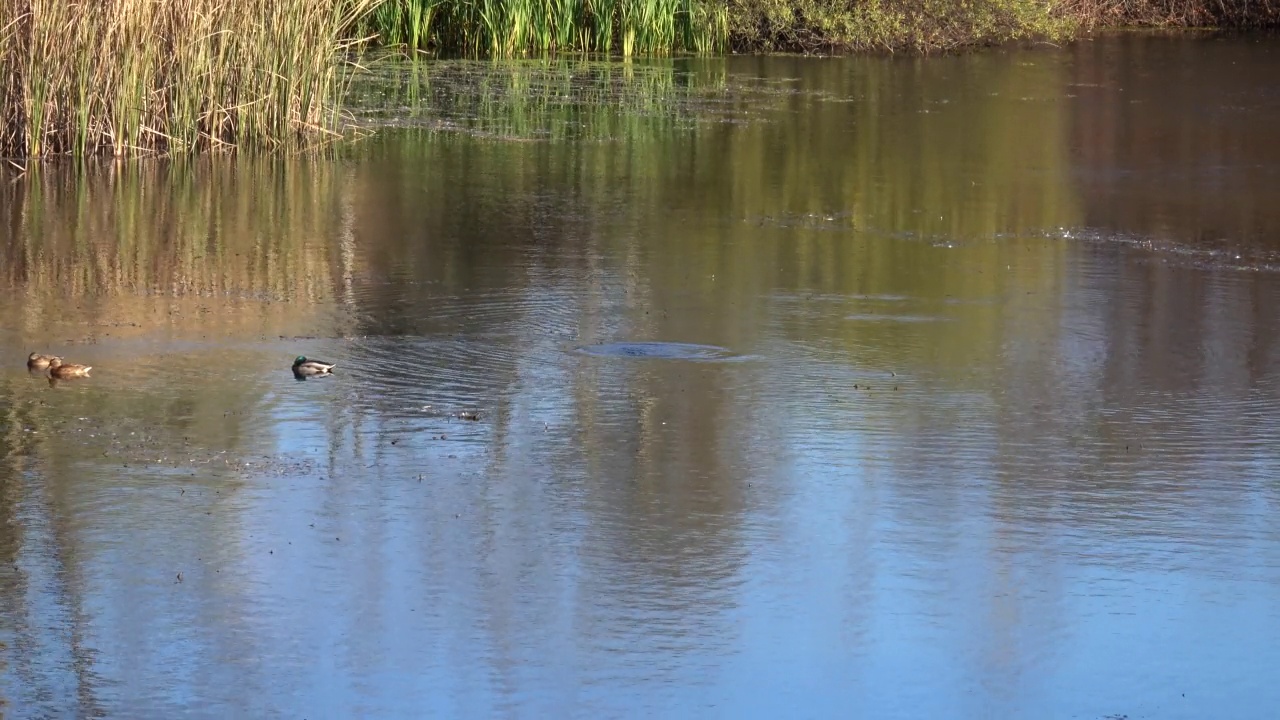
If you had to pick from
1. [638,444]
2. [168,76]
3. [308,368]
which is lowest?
[638,444]

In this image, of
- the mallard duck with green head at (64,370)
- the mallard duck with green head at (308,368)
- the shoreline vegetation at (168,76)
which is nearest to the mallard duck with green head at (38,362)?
the mallard duck with green head at (64,370)

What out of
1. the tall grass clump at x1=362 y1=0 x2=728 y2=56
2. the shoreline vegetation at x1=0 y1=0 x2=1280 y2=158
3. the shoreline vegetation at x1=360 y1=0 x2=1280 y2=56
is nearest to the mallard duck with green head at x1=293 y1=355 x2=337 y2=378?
the shoreline vegetation at x1=0 y1=0 x2=1280 y2=158

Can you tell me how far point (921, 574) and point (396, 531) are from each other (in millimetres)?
1690

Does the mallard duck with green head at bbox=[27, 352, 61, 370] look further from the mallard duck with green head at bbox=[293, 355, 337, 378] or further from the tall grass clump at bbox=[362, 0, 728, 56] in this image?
the tall grass clump at bbox=[362, 0, 728, 56]

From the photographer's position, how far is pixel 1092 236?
11.8m

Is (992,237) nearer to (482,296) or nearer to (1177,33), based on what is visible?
(482,296)

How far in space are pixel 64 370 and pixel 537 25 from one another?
54.0 feet

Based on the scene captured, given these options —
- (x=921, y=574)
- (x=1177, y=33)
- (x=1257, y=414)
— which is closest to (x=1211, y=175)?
(x=1257, y=414)

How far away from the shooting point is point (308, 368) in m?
8.00

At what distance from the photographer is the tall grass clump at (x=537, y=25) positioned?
77.1 ft

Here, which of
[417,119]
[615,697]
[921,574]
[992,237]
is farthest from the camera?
[417,119]

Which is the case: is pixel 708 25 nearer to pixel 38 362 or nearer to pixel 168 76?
pixel 168 76

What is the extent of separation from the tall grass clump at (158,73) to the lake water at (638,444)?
672mm

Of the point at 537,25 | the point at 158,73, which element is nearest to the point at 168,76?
the point at 158,73
